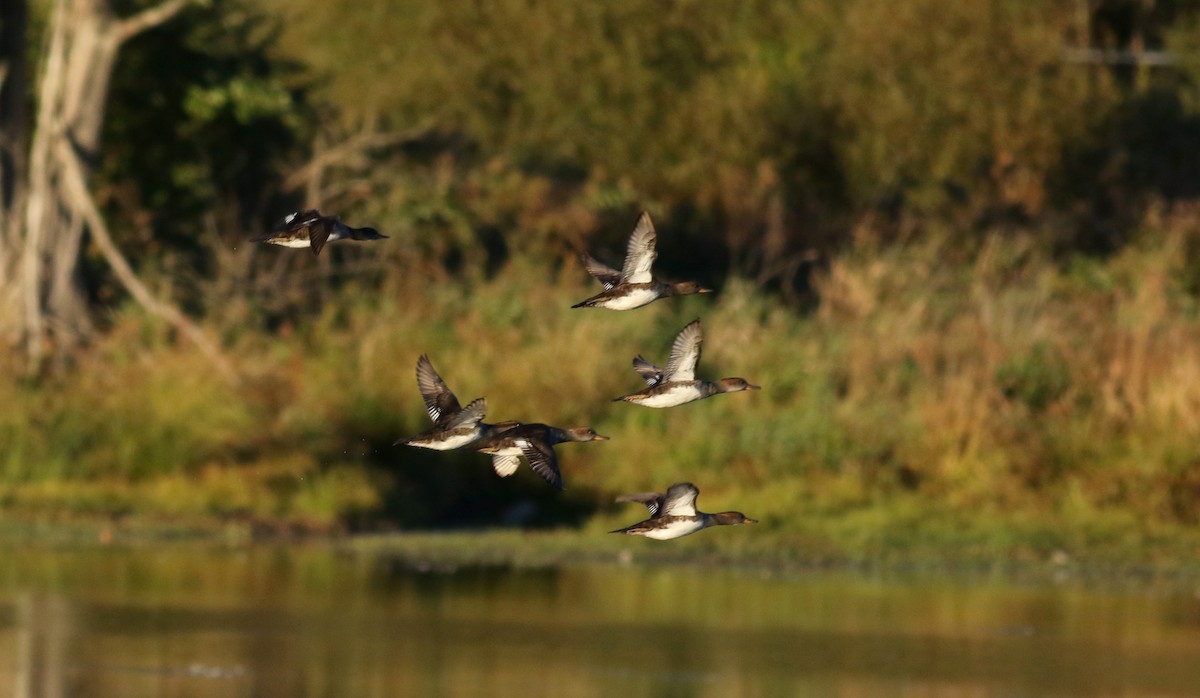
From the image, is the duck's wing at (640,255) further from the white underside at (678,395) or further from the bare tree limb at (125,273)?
the bare tree limb at (125,273)

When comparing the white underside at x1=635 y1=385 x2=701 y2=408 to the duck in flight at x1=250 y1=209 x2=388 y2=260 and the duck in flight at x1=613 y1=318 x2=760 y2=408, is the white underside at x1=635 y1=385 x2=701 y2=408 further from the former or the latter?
the duck in flight at x1=250 y1=209 x2=388 y2=260

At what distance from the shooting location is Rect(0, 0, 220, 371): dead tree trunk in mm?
23234

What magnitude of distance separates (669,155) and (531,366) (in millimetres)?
12360

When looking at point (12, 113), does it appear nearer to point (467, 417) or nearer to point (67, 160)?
point (67, 160)

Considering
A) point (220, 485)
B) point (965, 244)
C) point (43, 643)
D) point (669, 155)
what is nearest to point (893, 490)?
point (220, 485)

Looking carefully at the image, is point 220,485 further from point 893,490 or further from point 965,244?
point 965,244

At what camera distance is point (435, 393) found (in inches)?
409

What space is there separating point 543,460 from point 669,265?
2329cm

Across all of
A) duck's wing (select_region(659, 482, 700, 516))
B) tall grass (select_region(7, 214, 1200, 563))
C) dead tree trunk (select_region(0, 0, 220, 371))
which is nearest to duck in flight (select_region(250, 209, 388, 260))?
duck's wing (select_region(659, 482, 700, 516))

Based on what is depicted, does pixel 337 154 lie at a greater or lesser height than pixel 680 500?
greater

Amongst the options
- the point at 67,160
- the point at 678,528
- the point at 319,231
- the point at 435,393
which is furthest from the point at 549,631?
the point at 67,160

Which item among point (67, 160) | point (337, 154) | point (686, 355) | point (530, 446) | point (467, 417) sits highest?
point (337, 154)

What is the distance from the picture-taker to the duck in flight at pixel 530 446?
358 inches

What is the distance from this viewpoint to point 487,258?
3120 cm
